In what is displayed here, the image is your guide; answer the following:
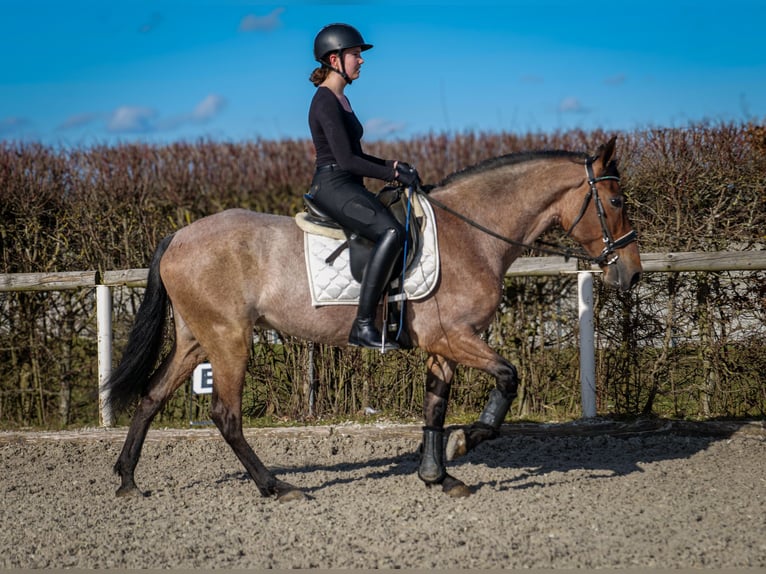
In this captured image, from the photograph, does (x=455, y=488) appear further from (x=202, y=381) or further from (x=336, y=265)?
(x=202, y=381)

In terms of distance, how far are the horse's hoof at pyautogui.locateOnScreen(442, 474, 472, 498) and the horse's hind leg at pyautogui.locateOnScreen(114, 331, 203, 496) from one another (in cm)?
197

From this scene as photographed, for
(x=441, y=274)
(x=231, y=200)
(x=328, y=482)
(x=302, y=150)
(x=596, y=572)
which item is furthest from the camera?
(x=302, y=150)

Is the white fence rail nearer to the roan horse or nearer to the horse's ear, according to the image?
the roan horse

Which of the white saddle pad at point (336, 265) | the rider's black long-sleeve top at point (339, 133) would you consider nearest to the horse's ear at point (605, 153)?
Answer: the white saddle pad at point (336, 265)

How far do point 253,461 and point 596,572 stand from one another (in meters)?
2.61

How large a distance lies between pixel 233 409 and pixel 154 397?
0.69 metres

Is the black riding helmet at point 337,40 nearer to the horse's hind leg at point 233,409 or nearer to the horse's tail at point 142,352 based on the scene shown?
the horse's tail at point 142,352

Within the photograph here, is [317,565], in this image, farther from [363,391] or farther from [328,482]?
[363,391]

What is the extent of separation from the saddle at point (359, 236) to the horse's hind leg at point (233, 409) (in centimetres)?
98

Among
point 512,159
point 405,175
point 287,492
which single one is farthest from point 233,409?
point 512,159

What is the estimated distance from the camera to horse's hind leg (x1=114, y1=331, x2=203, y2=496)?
5918 millimetres

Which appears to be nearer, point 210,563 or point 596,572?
point 596,572

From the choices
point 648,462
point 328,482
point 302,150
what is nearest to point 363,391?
point 328,482

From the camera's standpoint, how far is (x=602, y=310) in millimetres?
7797
